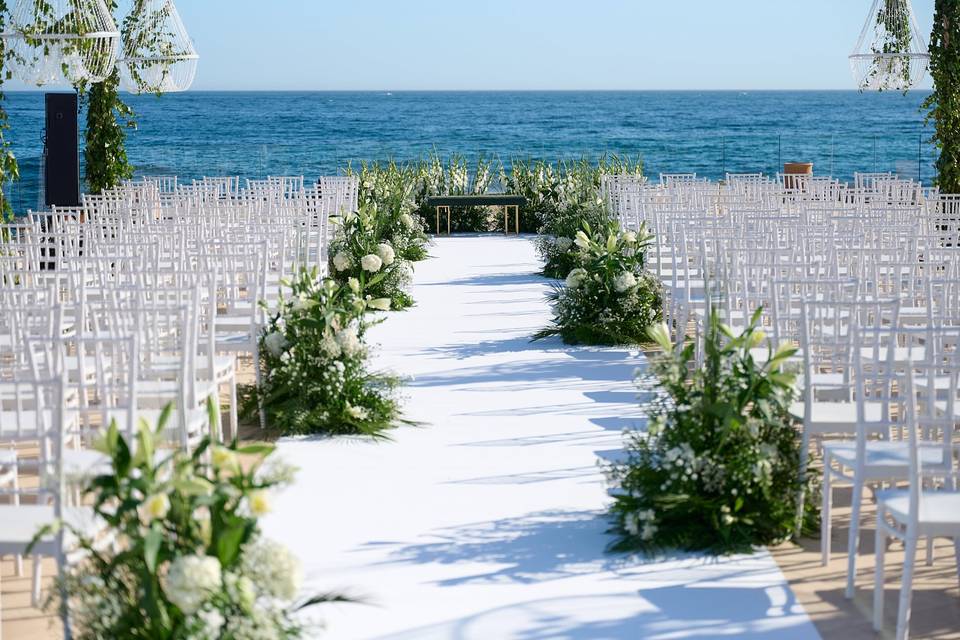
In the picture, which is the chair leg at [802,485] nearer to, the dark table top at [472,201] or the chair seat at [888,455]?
the chair seat at [888,455]

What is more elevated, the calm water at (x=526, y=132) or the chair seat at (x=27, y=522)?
the calm water at (x=526, y=132)

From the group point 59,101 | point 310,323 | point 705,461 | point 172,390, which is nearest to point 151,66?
point 59,101

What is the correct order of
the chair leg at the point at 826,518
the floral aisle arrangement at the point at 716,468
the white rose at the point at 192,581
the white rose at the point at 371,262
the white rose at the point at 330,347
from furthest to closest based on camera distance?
the white rose at the point at 371,262
the white rose at the point at 330,347
the floral aisle arrangement at the point at 716,468
the chair leg at the point at 826,518
the white rose at the point at 192,581

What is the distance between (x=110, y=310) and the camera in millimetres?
5477

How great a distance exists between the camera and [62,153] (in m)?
14.4

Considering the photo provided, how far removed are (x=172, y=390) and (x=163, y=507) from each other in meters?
2.65

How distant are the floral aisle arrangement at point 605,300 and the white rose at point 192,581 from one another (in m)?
6.47

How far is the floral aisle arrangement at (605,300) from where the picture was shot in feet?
31.1

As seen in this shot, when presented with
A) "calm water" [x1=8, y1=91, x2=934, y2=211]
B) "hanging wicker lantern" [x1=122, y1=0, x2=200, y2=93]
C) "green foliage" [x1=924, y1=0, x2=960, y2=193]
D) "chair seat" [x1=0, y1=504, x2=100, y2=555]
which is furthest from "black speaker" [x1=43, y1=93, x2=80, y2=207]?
"calm water" [x1=8, y1=91, x2=934, y2=211]

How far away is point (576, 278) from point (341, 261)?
2212 mm

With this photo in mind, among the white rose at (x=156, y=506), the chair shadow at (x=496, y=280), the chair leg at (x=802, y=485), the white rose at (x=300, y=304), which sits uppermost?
the white rose at (x=300, y=304)

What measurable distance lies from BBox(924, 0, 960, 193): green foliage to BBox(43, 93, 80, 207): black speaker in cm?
897

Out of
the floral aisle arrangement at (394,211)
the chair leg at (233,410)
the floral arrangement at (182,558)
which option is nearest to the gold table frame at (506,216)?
the floral aisle arrangement at (394,211)

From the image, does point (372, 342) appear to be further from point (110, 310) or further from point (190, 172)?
point (190, 172)
